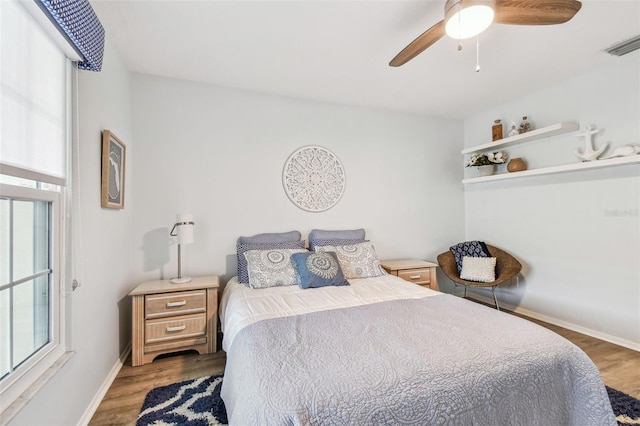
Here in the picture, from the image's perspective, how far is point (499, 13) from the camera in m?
1.53

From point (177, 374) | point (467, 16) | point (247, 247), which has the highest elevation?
point (467, 16)

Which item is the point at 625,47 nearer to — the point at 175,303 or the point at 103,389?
the point at 175,303

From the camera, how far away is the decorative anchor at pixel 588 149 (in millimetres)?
2652

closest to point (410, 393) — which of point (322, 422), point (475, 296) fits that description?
point (322, 422)

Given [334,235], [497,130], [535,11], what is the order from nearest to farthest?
[535,11], [334,235], [497,130]

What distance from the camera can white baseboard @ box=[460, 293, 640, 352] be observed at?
2.56m

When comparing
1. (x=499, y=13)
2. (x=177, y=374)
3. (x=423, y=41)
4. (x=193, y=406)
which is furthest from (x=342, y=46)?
(x=177, y=374)

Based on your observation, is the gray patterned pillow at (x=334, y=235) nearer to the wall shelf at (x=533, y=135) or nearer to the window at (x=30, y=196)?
the wall shelf at (x=533, y=135)

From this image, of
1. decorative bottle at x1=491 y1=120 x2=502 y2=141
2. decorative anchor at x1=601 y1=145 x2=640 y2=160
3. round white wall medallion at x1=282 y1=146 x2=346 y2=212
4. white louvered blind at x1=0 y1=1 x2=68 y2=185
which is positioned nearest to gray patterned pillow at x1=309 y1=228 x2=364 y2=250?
round white wall medallion at x1=282 y1=146 x2=346 y2=212

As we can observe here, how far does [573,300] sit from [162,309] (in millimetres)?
3900

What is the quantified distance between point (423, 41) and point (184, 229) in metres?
2.30

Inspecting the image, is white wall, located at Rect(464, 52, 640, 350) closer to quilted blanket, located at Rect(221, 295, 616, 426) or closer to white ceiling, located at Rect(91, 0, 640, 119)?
white ceiling, located at Rect(91, 0, 640, 119)

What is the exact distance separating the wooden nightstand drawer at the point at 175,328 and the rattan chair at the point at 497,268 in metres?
2.71

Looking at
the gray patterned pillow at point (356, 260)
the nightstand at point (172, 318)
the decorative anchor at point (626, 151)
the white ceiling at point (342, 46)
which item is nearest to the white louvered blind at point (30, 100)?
the white ceiling at point (342, 46)
